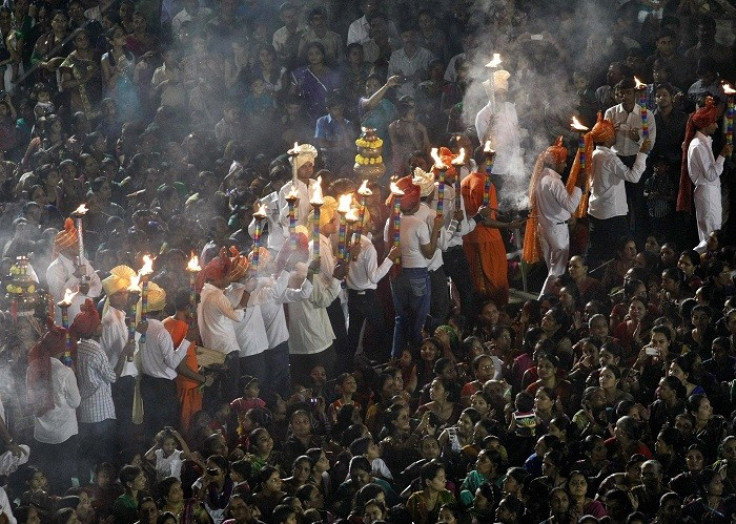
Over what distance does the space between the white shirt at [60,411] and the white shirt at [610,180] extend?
542 cm

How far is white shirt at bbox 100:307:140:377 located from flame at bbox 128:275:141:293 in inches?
12.0

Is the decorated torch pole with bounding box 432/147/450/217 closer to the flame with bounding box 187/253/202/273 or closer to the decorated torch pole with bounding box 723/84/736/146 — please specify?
the flame with bounding box 187/253/202/273

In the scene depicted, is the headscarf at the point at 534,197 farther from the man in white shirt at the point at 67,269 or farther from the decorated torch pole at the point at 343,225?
the man in white shirt at the point at 67,269

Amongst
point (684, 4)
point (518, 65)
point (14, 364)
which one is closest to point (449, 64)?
point (518, 65)

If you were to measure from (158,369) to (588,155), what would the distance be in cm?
457

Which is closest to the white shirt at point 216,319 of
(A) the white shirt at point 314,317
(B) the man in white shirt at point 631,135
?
(A) the white shirt at point 314,317

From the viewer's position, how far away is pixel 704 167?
1773cm

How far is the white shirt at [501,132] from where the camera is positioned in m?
18.8

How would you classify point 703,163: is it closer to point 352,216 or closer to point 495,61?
point 495,61

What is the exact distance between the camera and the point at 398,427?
595 inches

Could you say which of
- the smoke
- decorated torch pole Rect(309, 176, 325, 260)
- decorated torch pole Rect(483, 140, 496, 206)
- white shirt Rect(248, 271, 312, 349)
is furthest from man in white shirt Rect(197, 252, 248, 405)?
the smoke

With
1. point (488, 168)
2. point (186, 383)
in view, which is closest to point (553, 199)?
point (488, 168)

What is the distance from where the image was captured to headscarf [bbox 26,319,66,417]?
15.2m

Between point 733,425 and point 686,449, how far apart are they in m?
0.47
